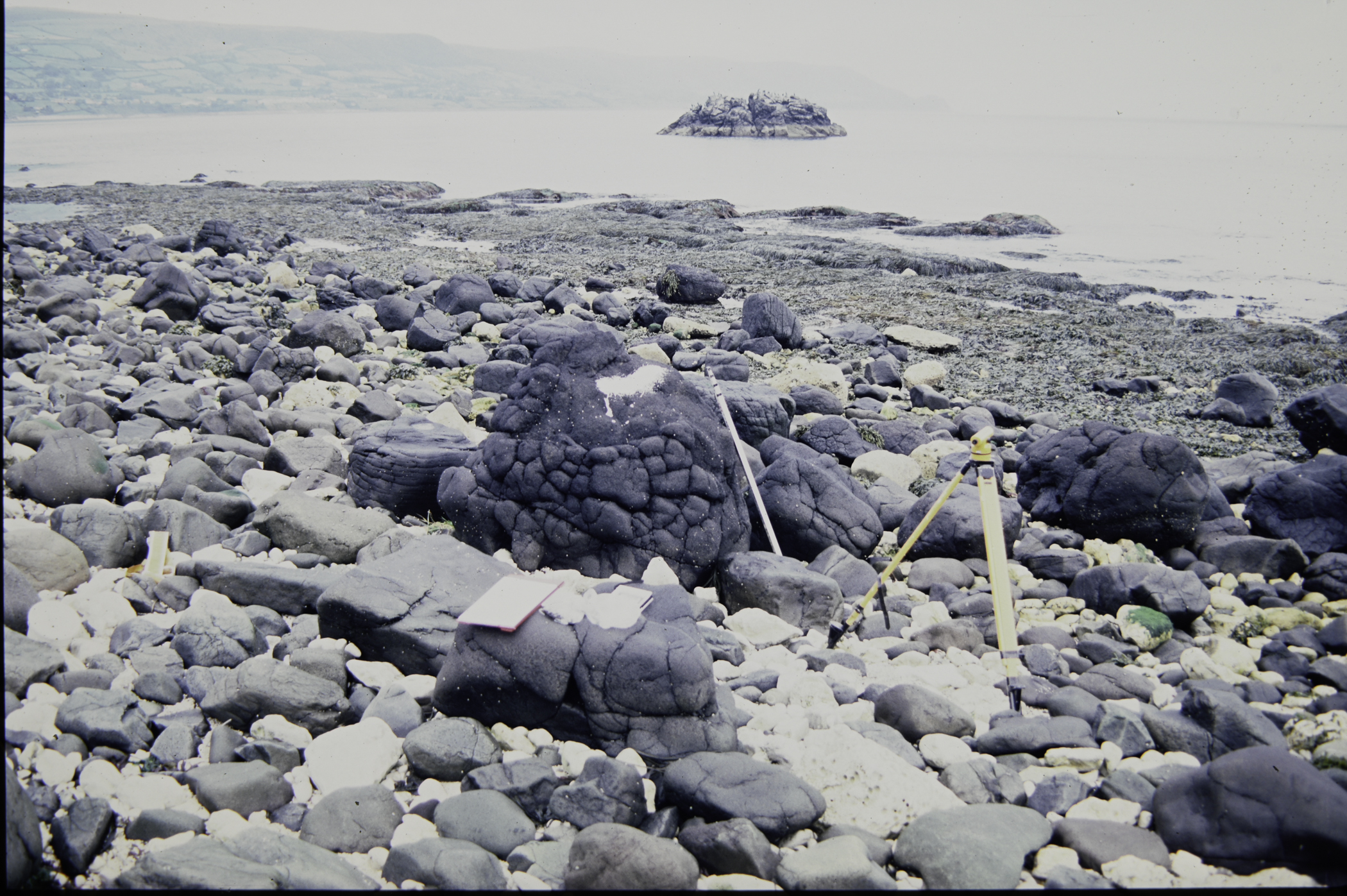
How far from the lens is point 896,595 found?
5.51 meters

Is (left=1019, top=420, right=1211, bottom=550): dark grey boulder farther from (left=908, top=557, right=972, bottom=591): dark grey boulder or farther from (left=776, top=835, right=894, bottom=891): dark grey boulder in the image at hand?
(left=776, top=835, right=894, bottom=891): dark grey boulder

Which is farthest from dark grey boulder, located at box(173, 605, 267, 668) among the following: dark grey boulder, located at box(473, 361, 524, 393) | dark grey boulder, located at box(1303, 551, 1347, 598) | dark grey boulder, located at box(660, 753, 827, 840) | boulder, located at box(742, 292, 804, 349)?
boulder, located at box(742, 292, 804, 349)

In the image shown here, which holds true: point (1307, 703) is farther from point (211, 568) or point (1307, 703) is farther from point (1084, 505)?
point (211, 568)

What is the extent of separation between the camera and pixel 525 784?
323cm

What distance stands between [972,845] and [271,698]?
9.89 feet

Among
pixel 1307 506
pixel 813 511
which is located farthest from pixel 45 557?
pixel 1307 506

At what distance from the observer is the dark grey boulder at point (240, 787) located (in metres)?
3.12

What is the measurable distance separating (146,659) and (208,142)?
71.7m

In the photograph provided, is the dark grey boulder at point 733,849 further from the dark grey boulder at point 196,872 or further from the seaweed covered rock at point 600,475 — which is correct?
the seaweed covered rock at point 600,475

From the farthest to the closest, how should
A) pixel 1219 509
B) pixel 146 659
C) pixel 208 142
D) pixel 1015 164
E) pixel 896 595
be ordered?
pixel 208 142
pixel 1015 164
pixel 1219 509
pixel 896 595
pixel 146 659

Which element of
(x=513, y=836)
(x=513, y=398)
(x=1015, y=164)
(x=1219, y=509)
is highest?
(x=1015, y=164)

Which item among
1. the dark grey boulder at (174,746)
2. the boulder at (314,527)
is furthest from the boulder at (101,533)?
the dark grey boulder at (174,746)

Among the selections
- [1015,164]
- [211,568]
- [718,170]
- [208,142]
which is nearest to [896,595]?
[211,568]

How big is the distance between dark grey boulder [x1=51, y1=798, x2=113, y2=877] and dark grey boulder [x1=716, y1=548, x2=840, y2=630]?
3407 millimetres
